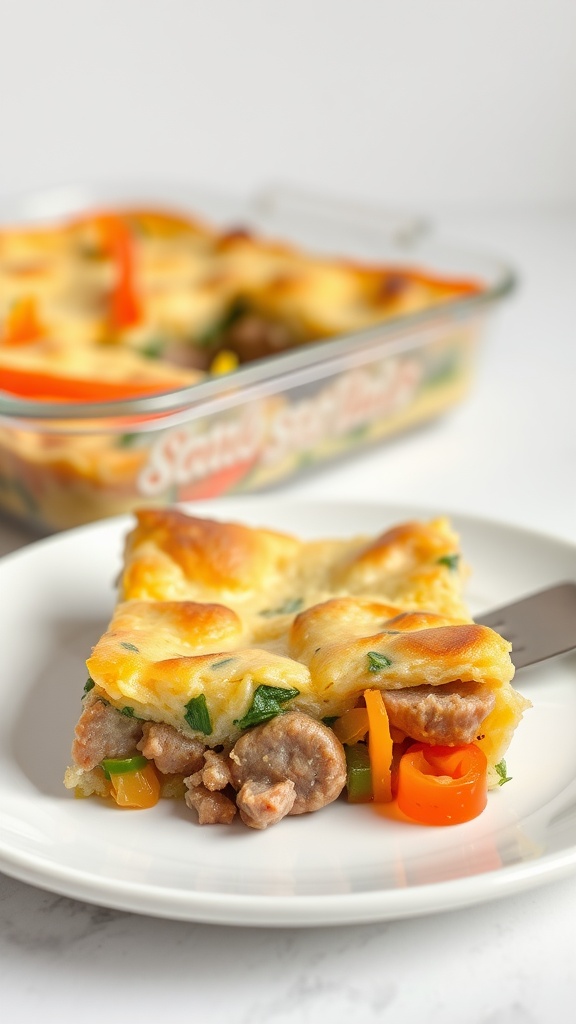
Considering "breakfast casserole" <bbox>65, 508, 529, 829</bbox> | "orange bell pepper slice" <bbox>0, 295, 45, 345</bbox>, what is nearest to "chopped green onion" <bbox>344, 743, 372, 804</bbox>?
"breakfast casserole" <bbox>65, 508, 529, 829</bbox>

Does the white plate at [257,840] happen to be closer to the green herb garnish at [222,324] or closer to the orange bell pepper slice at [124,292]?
the orange bell pepper slice at [124,292]

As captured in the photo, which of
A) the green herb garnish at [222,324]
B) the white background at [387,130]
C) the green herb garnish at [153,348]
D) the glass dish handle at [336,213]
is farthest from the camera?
the glass dish handle at [336,213]

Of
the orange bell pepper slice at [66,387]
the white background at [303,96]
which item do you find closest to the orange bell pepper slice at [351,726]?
the orange bell pepper slice at [66,387]

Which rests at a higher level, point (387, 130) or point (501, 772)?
point (501, 772)

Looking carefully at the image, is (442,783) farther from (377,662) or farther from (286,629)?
(286,629)

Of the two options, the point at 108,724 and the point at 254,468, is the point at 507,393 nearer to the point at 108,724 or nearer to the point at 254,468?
the point at 254,468

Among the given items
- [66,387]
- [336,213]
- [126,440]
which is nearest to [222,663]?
[126,440]

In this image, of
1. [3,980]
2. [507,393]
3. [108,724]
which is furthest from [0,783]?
[507,393]
